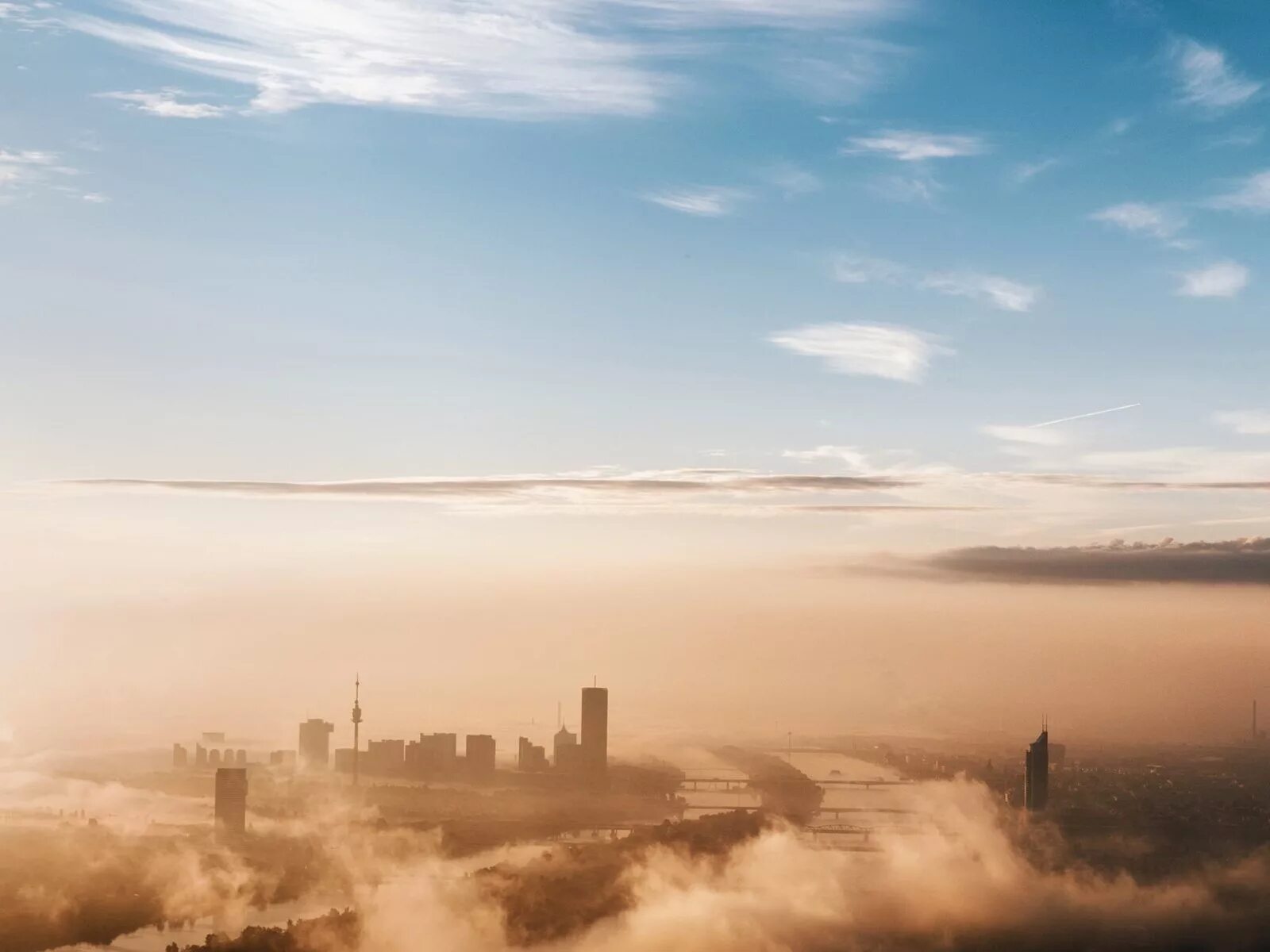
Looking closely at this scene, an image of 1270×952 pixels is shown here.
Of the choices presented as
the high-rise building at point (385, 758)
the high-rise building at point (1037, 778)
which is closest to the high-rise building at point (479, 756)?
the high-rise building at point (385, 758)

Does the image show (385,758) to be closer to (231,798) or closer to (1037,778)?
(231,798)

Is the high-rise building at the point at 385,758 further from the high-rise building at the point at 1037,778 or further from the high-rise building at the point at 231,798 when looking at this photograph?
the high-rise building at the point at 1037,778

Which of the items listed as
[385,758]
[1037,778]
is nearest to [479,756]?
[385,758]

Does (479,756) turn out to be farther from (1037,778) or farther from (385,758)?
(1037,778)

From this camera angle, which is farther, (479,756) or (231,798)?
(479,756)

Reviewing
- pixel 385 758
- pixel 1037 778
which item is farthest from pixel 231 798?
pixel 1037 778

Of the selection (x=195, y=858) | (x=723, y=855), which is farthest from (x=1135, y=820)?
(x=195, y=858)
